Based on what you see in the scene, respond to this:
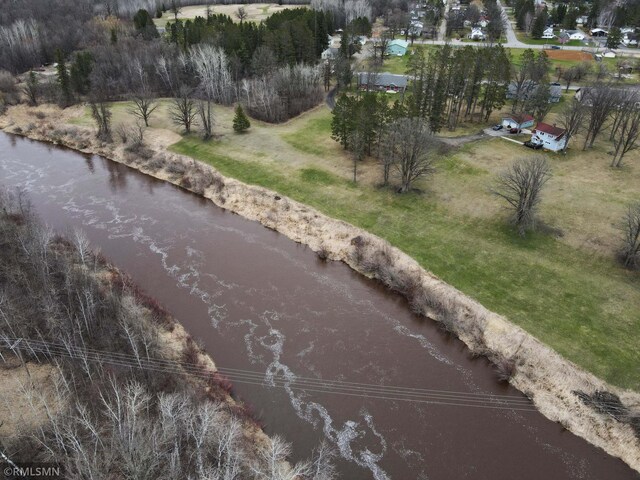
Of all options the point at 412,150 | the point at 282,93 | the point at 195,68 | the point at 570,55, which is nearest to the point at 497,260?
the point at 412,150

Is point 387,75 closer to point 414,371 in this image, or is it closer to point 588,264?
point 588,264

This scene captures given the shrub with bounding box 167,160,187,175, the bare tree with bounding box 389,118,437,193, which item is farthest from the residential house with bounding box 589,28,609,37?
the shrub with bounding box 167,160,187,175

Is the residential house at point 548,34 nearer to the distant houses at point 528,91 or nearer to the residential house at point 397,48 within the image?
the residential house at point 397,48

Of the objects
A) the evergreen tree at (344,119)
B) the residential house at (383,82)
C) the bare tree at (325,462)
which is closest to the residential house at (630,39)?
the residential house at (383,82)

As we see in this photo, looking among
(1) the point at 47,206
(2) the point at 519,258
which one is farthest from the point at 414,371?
(1) the point at 47,206

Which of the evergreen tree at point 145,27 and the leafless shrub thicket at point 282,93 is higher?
the evergreen tree at point 145,27

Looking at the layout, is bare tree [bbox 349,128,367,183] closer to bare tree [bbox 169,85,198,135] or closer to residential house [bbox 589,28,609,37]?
bare tree [bbox 169,85,198,135]
